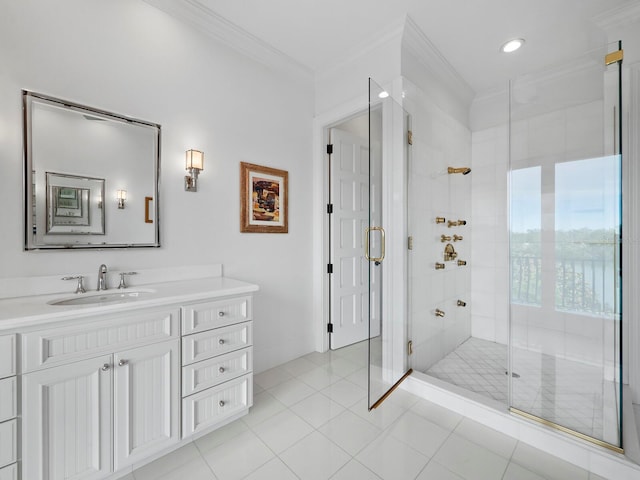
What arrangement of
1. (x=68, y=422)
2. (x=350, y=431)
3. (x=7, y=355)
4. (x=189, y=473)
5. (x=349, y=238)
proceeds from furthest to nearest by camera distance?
(x=349, y=238) → (x=350, y=431) → (x=189, y=473) → (x=68, y=422) → (x=7, y=355)

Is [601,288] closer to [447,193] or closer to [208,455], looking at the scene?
[447,193]

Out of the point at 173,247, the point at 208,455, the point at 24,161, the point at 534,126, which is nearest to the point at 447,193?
the point at 534,126

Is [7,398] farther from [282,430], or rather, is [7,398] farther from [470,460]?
[470,460]

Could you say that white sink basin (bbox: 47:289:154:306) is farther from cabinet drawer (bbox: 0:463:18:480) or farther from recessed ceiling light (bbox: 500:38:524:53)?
recessed ceiling light (bbox: 500:38:524:53)

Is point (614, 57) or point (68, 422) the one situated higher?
point (614, 57)

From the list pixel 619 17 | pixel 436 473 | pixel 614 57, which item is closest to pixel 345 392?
pixel 436 473

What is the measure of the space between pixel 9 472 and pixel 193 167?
5.59ft

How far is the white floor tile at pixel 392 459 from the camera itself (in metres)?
1.43

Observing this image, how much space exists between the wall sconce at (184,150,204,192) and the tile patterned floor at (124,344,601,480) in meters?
1.64

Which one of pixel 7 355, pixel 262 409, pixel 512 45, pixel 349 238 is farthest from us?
pixel 349 238

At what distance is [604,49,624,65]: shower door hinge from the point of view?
1411 mm

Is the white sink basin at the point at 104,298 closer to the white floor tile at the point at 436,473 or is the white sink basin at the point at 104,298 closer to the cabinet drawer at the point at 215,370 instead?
the cabinet drawer at the point at 215,370

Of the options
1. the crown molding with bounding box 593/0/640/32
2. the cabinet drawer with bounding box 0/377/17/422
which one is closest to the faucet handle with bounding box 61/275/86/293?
the cabinet drawer with bounding box 0/377/17/422

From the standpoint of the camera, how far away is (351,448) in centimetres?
160
